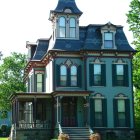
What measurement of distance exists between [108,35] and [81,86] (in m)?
5.64

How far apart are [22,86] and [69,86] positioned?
2822cm

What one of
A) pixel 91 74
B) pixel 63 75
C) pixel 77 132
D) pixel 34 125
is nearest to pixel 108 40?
pixel 91 74

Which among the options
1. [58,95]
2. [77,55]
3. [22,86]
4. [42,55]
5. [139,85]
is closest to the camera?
[58,95]

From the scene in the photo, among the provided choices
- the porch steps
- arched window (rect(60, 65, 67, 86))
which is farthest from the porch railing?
arched window (rect(60, 65, 67, 86))

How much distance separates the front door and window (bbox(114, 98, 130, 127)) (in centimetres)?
373

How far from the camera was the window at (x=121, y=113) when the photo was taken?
3788 centimetres

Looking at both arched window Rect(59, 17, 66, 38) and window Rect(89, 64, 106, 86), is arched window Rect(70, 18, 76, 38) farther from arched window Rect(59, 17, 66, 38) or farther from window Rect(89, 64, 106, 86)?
window Rect(89, 64, 106, 86)

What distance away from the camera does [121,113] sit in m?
38.1

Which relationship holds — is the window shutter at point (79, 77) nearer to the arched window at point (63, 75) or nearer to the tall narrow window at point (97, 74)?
the arched window at point (63, 75)

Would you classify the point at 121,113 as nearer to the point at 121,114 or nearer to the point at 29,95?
the point at 121,114

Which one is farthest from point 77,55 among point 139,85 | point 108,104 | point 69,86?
point 139,85

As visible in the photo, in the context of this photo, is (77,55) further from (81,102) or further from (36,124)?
(36,124)

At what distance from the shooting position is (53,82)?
122 feet

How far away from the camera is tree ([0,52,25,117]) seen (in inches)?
2549
